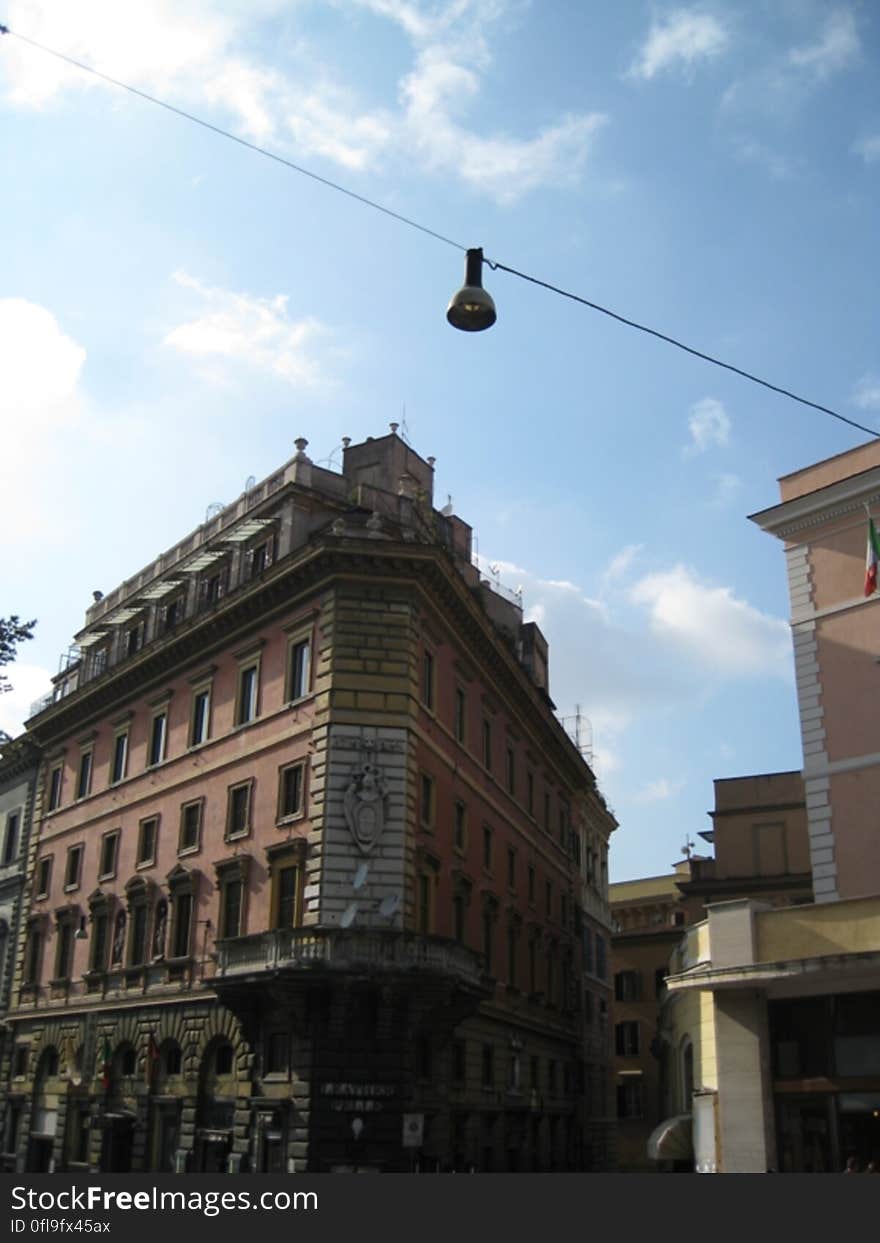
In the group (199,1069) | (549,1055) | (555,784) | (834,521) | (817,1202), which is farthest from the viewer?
(555,784)

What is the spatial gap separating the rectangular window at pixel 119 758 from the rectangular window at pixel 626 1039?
104ft

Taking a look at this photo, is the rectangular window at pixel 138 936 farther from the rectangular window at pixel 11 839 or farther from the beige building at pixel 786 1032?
the beige building at pixel 786 1032

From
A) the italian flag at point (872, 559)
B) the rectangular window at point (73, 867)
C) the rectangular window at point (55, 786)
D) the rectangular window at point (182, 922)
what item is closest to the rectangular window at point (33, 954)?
the rectangular window at point (73, 867)

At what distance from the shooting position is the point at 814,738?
2802 cm

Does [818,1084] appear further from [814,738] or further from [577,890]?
[577,890]

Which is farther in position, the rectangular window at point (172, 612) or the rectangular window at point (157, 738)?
the rectangular window at point (172, 612)

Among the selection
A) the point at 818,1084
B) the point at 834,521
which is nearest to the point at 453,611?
the point at 834,521

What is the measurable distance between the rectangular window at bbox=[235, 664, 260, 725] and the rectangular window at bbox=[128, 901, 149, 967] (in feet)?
24.5

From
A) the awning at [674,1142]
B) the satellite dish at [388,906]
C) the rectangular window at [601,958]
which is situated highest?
the rectangular window at [601,958]

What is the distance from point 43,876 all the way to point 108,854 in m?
6.18

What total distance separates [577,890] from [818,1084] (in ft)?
108

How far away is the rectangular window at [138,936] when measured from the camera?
39.1m

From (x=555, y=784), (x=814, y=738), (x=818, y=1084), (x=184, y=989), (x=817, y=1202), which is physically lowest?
(x=817, y=1202)

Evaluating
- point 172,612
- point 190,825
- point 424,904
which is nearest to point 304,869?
point 424,904
